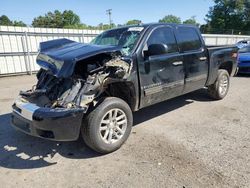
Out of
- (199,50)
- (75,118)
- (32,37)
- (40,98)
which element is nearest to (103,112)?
(75,118)

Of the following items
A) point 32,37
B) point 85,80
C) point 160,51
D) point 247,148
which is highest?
point 32,37

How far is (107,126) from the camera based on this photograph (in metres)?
3.71

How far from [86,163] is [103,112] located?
760mm

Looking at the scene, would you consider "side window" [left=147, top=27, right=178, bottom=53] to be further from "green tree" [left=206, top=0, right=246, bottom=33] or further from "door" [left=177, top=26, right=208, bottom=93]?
"green tree" [left=206, top=0, right=246, bottom=33]

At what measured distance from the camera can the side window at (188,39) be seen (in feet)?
16.8

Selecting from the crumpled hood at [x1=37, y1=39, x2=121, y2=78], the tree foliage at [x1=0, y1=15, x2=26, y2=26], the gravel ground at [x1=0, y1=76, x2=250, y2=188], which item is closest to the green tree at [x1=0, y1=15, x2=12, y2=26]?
the tree foliage at [x1=0, y1=15, x2=26, y2=26]

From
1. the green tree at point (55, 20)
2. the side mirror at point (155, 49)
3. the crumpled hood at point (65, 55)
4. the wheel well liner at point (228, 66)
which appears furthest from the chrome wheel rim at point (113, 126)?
the green tree at point (55, 20)

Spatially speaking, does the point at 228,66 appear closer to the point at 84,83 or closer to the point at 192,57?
the point at 192,57

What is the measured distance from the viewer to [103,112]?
140 inches

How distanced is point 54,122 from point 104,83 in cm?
94

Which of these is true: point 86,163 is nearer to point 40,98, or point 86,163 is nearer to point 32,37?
point 40,98

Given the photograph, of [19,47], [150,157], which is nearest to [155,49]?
[150,157]

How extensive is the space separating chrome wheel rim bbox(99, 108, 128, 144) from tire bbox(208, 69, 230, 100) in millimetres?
3372

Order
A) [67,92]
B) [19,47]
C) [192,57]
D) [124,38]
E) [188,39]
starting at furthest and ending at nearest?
[19,47] < [188,39] < [192,57] < [124,38] < [67,92]
